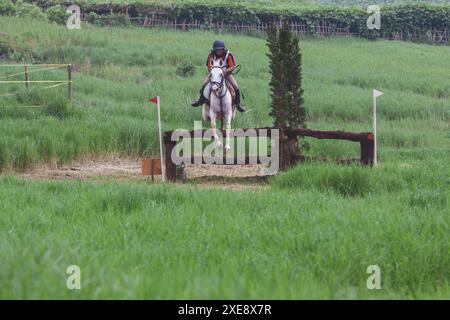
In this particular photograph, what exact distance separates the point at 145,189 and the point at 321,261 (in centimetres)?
394

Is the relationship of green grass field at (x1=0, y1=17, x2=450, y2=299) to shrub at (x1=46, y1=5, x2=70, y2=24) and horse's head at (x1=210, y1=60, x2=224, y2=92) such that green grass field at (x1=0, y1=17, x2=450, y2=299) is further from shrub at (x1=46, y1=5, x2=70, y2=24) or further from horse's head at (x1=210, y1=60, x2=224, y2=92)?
shrub at (x1=46, y1=5, x2=70, y2=24)

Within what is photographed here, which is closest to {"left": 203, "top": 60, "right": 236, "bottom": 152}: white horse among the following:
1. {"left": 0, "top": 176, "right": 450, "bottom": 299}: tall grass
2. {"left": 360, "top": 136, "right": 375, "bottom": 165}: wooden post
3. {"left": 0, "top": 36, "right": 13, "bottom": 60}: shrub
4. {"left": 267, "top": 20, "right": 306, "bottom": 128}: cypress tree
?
{"left": 267, "top": 20, "right": 306, "bottom": 128}: cypress tree

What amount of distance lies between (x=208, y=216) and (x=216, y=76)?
7175 mm

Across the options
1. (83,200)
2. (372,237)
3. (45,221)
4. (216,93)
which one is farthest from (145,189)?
(216,93)

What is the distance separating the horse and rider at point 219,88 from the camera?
1530cm

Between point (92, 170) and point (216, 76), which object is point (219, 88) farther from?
point (92, 170)

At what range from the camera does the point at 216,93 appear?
15555 mm

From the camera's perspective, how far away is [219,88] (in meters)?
15.4

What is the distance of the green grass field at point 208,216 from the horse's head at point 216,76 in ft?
8.25

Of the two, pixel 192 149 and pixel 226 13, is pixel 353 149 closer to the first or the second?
pixel 192 149

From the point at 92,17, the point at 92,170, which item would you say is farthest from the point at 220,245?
the point at 92,17

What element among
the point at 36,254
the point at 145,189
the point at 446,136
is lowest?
the point at 446,136

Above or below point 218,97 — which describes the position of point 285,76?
above

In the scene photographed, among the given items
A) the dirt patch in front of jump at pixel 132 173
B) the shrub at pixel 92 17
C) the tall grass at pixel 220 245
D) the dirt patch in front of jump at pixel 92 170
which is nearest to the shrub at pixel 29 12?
the shrub at pixel 92 17
